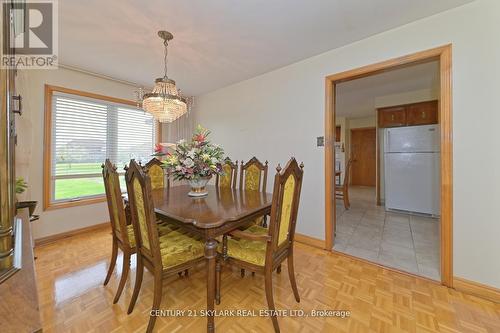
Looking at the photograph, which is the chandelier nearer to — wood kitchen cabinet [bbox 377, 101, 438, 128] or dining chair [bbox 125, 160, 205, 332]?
dining chair [bbox 125, 160, 205, 332]

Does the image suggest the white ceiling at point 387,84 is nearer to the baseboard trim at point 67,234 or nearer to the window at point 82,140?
the window at point 82,140

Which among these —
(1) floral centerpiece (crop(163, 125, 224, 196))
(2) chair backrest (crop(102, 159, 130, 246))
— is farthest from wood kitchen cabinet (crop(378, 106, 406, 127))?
(2) chair backrest (crop(102, 159, 130, 246))

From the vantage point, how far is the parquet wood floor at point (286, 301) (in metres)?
1.37

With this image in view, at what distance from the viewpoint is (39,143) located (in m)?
2.65

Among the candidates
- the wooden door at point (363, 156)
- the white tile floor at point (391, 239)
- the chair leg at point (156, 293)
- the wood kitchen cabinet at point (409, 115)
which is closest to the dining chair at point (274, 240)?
the chair leg at point (156, 293)

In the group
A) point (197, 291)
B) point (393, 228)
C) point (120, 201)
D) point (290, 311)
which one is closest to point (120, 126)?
point (120, 201)

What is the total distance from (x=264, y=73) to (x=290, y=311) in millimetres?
2959

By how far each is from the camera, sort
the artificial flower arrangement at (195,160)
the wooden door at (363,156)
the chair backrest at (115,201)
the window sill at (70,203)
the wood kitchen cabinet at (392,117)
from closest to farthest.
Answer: the chair backrest at (115,201) → the artificial flower arrangement at (195,160) → the window sill at (70,203) → the wood kitchen cabinet at (392,117) → the wooden door at (363,156)

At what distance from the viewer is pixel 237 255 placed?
1.48 metres

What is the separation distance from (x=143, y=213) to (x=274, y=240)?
2.87 feet

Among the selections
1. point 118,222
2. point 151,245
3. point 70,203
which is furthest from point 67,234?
point 151,245

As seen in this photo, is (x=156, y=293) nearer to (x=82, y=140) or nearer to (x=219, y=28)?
(x=219, y=28)

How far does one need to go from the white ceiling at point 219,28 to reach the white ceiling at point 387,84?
1.17 meters

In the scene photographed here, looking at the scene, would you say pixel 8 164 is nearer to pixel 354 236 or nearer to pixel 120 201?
pixel 120 201
